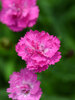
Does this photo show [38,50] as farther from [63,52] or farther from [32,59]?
[63,52]

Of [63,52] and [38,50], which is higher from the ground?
[63,52]

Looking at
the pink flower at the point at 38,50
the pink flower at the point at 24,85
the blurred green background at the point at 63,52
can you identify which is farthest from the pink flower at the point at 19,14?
the pink flower at the point at 24,85

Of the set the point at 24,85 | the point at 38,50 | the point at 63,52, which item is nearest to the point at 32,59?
the point at 38,50

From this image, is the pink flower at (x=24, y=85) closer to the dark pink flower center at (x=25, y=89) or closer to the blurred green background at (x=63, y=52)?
the dark pink flower center at (x=25, y=89)

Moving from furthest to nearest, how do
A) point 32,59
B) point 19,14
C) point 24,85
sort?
point 19,14
point 24,85
point 32,59

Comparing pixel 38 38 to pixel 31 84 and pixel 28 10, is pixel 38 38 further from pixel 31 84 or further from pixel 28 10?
pixel 28 10

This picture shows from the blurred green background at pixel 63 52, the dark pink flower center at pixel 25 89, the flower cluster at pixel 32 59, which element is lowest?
the dark pink flower center at pixel 25 89

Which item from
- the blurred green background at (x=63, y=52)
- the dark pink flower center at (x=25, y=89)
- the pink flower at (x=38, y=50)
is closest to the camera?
the pink flower at (x=38, y=50)
